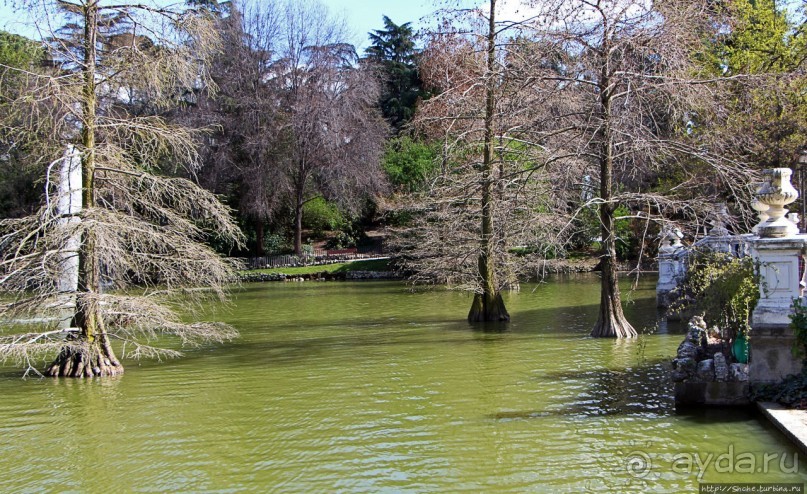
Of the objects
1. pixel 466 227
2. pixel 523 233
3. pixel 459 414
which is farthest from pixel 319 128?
pixel 459 414

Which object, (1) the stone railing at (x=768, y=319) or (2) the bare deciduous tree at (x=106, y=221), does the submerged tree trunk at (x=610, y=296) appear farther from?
(2) the bare deciduous tree at (x=106, y=221)

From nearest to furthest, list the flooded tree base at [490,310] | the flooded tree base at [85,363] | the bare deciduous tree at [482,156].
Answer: the flooded tree base at [85,363]
the bare deciduous tree at [482,156]
the flooded tree base at [490,310]

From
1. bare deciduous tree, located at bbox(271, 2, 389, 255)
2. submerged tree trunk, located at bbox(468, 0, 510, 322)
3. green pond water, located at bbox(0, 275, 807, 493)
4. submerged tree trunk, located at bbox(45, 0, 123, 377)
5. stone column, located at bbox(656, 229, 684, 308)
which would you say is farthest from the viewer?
bare deciduous tree, located at bbox(271, 2, 389, 255)

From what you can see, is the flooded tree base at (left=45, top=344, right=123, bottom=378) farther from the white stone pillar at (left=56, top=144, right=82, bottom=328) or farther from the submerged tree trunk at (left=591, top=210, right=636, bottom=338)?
the submerged tree trunk at (left=591, top=210, right=636, bottom=338)

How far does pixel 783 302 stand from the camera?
23.7 ft

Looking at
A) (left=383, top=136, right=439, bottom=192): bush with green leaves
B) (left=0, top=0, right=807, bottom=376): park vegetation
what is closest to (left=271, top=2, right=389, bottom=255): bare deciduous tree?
(left=383, top=136, right=439, bottom=192): bush with green leaves

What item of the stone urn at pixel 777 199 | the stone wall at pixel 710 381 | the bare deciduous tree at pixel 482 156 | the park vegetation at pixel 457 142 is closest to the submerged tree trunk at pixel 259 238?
the park vegetation at pixel 457 142

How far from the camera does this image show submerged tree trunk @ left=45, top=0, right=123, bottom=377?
1075cm

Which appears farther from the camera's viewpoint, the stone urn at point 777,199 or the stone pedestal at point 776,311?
the stone urn at point 777,199

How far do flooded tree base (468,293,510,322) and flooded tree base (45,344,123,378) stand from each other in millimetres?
8690

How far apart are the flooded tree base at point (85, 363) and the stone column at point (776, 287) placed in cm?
916

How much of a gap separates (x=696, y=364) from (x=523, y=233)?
363 inches

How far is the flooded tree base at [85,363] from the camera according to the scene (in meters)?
10.9

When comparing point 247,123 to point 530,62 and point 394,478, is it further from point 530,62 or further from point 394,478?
point 394,478
